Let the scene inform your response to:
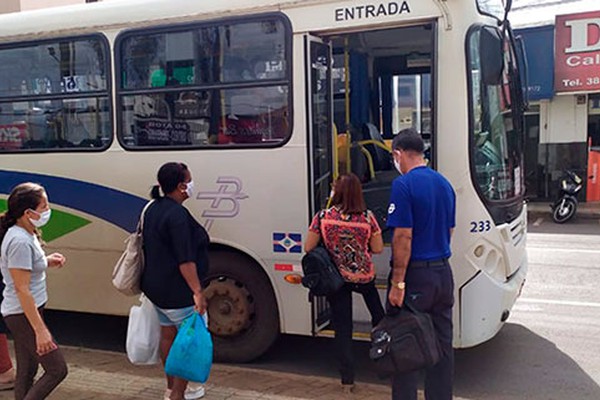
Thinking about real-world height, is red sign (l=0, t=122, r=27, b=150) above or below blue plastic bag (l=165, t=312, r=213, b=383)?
above

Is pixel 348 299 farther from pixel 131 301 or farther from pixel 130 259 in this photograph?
pixel 131 301

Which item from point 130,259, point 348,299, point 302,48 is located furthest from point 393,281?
point 302,48

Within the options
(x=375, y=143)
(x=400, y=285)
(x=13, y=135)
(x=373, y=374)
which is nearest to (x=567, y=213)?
(x=375, y=143)

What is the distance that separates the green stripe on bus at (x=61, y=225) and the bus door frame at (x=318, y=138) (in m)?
2.23

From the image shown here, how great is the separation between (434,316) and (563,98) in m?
13.4

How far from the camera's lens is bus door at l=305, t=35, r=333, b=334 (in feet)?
16.9

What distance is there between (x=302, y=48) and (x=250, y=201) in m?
1.30

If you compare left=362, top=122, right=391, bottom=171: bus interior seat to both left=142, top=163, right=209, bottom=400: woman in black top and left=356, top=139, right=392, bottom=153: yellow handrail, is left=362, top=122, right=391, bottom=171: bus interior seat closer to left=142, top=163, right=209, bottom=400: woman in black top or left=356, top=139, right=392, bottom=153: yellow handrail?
left=356, top=139, right=392, bottom=153: yellow handrail

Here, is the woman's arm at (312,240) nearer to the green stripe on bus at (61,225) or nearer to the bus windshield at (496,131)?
the bus windshield at (496,131)

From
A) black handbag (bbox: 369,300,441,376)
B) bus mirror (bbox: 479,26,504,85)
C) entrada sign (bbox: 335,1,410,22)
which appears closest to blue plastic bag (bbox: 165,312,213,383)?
black handbag (bbox: 369,300,441,376)

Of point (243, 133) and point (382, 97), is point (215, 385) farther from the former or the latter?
point (382, 97)

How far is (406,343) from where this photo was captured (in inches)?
150

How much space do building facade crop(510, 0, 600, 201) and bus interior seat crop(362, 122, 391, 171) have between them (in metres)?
9.12

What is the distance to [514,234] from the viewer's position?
5.26 meters
